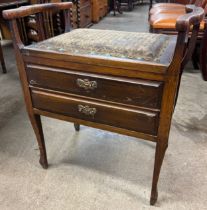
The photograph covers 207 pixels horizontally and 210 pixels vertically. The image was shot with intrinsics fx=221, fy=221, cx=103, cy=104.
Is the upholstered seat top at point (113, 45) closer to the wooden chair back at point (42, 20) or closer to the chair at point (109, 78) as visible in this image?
the chair at point (109, 78)

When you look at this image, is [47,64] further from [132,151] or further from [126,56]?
A: [132,151]

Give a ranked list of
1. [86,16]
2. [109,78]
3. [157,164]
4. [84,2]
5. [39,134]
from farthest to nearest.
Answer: [86,16], [84,2], [39,134], [157,164], [109,78]

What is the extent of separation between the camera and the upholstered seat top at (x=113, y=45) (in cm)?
71

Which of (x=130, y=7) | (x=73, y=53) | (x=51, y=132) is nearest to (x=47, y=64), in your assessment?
(x=73, y=53)

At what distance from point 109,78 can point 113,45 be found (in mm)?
149

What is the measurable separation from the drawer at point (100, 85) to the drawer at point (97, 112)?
0.03 m

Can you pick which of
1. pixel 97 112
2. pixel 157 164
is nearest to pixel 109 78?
pixel 97 112

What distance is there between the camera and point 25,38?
2076 millimetres

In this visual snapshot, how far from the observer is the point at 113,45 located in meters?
0.79

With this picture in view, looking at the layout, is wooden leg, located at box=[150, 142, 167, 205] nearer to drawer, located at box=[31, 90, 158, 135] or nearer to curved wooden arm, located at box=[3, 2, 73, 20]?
drawer, located at box=[31, 90, 158, 135]

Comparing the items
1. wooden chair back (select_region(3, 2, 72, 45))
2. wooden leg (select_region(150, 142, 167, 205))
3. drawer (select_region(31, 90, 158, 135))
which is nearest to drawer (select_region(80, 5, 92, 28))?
wooden chair back (select_region(3, 2, 72, 45))

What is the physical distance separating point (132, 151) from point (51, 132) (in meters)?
0.52

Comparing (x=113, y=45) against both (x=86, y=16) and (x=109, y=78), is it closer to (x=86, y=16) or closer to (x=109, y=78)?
(x=109, y=78)

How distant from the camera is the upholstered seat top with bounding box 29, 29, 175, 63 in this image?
71 centimetres
